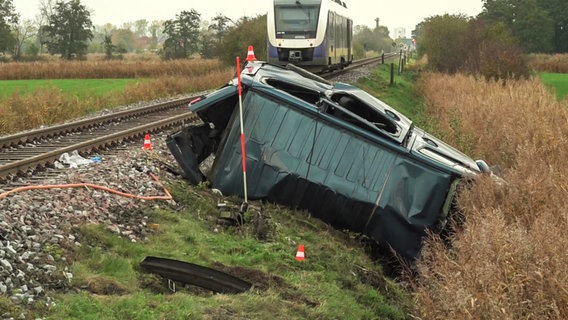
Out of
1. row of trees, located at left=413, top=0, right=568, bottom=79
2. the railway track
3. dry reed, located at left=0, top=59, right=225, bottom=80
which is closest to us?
the railway track

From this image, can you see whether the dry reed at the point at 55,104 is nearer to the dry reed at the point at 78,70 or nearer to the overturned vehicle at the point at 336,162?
the overturned vehicle at the point at 336,162

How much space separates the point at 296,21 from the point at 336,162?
616 inches

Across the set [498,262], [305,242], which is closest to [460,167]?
[305,242]

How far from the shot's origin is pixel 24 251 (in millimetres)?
5223

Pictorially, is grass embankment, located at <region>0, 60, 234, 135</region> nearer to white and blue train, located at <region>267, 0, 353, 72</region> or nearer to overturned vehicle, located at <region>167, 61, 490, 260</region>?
white and blue train, located at <region>267, 0, 353, 72</region>

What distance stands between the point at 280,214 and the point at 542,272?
370cm

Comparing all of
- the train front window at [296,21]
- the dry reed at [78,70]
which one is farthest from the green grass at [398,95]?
the dry reed at [78,70]

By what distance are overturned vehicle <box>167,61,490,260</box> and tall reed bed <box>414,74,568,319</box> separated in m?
0.48

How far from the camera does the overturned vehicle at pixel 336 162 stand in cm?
750

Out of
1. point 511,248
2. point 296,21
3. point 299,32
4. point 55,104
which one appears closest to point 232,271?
point 511,248

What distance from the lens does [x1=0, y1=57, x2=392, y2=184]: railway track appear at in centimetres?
Answer: 904

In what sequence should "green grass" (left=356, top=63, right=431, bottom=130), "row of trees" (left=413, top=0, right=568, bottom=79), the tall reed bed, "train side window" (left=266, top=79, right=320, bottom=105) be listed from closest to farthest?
the tall reed bed, "train side window" (left=266, top=79, right=320, bottom=105), "green grass" (left=356, top=63, right=431, bottom=130), "row of trees" (left=413, top=0, right=568, bottom=79)

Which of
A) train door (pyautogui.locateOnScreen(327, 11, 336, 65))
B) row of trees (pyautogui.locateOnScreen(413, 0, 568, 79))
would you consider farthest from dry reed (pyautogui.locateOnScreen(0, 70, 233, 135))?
row of trees (pyautogui.locateOnScreen(413, 0, 568, 79))

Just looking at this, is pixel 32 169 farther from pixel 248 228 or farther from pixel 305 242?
pixel 305 242
